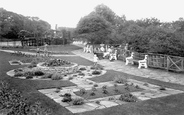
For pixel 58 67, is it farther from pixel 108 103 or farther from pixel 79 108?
pixel 79 108

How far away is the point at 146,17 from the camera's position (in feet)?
84.4

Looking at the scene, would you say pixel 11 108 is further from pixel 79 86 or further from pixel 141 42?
pixel 141 42

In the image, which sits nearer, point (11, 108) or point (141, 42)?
point (11, 108)

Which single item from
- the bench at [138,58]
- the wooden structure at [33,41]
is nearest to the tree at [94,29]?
the wooden structure at [33,41]

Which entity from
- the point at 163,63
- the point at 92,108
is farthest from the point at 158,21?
the point at 92,108

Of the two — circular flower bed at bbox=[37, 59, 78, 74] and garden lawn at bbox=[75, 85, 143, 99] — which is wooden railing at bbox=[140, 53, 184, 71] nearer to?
garden lawn at bbox=[75, 85, 143, 99]

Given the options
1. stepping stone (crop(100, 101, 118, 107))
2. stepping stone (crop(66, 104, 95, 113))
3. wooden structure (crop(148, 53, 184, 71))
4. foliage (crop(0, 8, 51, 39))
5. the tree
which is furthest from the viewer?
foliage (crop(0, 8, 51, 39))

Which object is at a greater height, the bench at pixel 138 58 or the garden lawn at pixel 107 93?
the bench at pixel 138 58

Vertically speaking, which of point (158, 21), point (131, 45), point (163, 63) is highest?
point (158, 21)

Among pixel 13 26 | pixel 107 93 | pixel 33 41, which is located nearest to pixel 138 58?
pixel 107 93

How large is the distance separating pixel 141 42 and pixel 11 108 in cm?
Answer: 1317

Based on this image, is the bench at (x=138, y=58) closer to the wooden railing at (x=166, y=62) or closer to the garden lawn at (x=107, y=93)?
the wooden railing at (x=166, y=62)

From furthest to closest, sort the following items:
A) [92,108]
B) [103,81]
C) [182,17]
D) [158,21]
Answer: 1. [158,21]
2. [182,17]
3. [103,81]
4. [92,108]

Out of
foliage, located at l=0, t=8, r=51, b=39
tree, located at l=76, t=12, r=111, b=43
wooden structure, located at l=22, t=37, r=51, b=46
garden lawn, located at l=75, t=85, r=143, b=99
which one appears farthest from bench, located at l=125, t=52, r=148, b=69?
foliage, located at l=0, t=8, r=51, b=39
